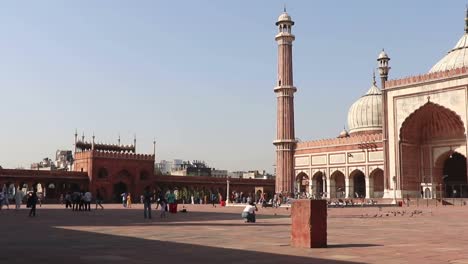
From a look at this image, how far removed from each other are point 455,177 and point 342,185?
407 inches

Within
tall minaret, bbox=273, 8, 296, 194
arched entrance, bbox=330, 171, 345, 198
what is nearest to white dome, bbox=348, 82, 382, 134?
arched entrance, bbox=330, 171, 345, 198

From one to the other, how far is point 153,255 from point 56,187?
4446 centimetres

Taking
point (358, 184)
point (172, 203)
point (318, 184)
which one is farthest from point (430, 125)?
point (172, 203)

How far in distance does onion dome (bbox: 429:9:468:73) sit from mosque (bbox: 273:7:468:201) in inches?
2.2

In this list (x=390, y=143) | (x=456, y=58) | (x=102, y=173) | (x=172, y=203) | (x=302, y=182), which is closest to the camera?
(x=172, y=203)

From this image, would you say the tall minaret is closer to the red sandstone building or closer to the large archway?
the red sandstone building

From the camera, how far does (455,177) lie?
143 ft

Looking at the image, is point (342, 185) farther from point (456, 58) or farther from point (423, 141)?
point (456, 58)

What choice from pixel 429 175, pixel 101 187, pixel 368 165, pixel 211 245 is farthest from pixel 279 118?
pixel 211 245

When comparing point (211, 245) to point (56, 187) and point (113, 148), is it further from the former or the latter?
point (113, 148)

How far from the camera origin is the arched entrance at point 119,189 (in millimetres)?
50781

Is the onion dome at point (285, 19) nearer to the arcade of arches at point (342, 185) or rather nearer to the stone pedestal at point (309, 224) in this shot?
the arcade of arches at point (342, 185)

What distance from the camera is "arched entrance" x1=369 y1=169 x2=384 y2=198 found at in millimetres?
45250

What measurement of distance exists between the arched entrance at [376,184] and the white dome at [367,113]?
6510 millimetres
